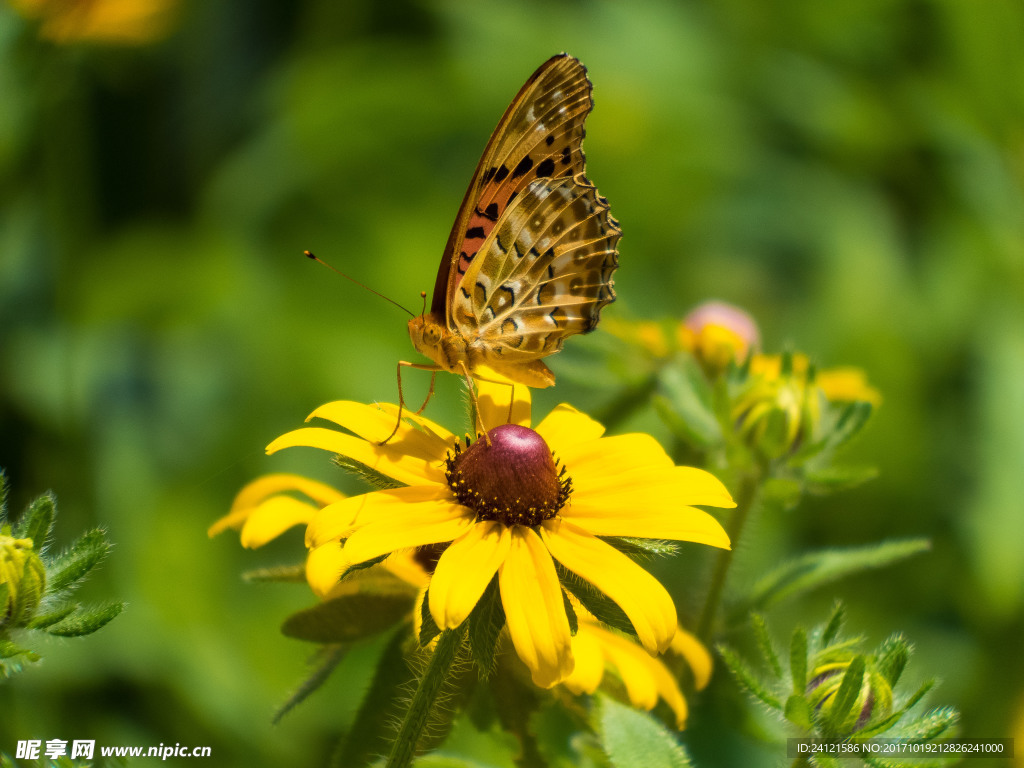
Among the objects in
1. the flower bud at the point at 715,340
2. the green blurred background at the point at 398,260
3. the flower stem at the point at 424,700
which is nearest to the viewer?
A: the flower stem at the point at 424,700

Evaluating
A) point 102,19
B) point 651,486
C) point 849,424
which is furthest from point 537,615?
point 102,19

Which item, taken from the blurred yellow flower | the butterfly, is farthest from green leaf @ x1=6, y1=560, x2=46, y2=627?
the blurred yellow flower

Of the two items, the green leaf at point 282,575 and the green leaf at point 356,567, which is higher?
the green leaf at point 356,567

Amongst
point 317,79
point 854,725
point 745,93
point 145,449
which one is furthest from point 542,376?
point 745,93

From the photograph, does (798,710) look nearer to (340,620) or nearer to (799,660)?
(799,660)

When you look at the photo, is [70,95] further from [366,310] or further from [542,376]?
[542,376]

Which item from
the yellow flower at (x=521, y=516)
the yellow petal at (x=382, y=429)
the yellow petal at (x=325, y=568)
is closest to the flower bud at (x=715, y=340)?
the yellow flower at (x=521, y=516)

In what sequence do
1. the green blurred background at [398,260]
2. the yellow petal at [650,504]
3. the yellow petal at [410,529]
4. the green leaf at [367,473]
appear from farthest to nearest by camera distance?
the green blurred background at [398,260], the green leaf at [367,473], the yellow petal at [650,504], the yellow petal at [410,529]

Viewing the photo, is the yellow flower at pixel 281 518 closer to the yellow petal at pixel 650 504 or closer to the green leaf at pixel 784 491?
the yellow petal at pixel 650 504
